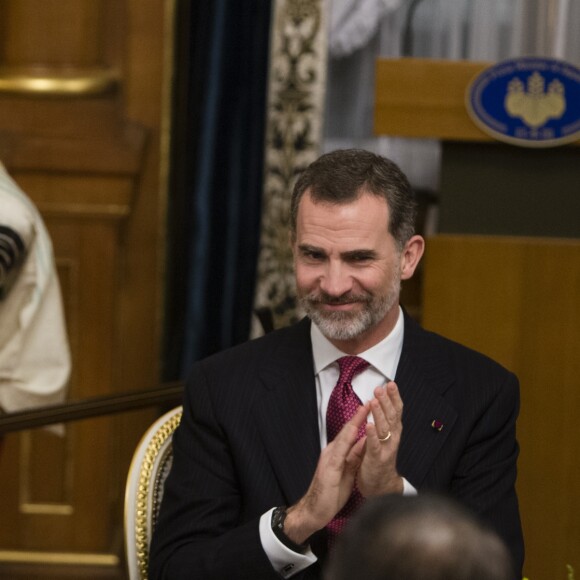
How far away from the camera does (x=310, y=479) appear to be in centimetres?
227

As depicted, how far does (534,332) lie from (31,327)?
1.37 meters

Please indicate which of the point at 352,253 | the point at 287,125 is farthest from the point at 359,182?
the point at 287,125

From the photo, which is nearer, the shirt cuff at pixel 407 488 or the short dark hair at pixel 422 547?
the short dark hair at pixel 422 547

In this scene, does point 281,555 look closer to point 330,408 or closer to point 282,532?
point 282,532

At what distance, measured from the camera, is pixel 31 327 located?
11.1ft

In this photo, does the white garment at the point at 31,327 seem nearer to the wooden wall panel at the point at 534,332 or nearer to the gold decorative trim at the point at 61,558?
the wooden wall panel at the point at 534,332

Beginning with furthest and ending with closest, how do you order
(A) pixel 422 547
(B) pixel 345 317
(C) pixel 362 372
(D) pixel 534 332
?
1. (D) pixel 534 332
2. (C) pixel 362 372
3. (B) pixel 345 317
4. (A) pixel 422 547

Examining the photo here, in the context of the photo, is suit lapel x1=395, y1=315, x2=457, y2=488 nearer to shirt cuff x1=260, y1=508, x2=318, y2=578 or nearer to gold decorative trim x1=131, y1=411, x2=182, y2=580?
shirt cuff x1=260, y1=508, x2=318, y2=578

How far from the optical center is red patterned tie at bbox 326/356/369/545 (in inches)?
88.0

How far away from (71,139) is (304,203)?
251cm

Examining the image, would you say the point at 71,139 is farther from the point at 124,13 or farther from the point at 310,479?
the point at 310,479

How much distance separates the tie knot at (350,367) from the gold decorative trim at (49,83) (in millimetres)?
2635

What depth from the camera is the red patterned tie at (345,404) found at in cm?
224

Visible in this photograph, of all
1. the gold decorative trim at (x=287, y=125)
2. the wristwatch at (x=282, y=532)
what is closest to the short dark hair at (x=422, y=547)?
the wristwatch at (x=282, y=532)
